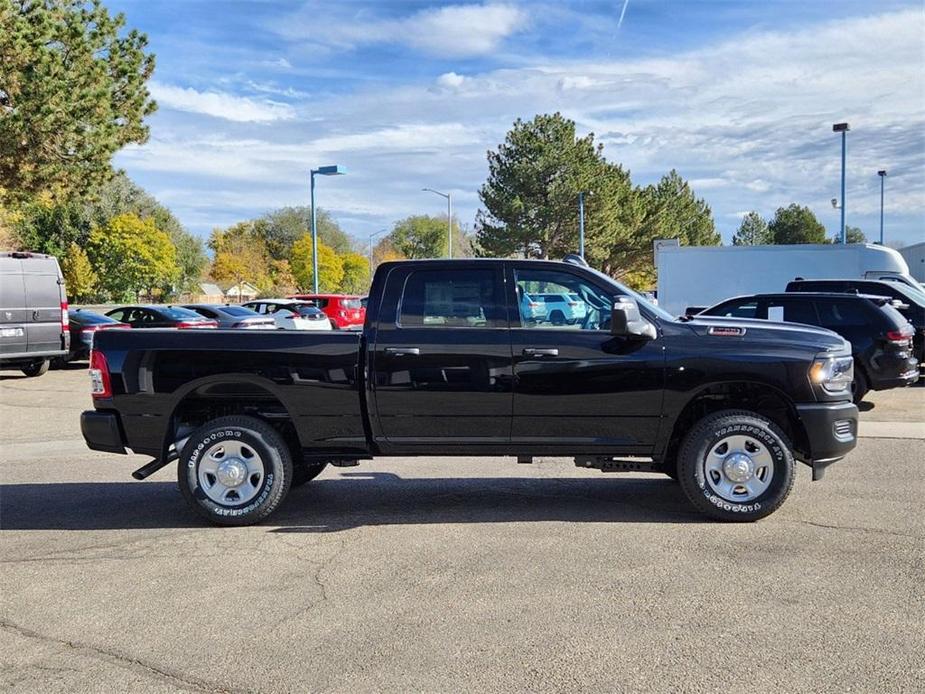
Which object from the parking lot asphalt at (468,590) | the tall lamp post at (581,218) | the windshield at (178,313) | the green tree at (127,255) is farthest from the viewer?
the green tree at (127,255)

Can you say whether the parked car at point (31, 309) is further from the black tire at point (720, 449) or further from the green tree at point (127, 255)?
the green tree at point (127, 255)

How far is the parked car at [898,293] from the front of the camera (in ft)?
43.4

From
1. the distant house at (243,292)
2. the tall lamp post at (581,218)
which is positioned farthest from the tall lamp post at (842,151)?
the distant house at (243,292)

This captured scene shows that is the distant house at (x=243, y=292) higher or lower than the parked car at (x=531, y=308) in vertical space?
higher

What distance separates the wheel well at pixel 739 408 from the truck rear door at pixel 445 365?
135 cm

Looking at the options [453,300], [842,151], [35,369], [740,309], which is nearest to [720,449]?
[453,300]

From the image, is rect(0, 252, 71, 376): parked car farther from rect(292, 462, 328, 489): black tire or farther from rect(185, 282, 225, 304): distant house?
rect(185, 282, 225, 304): distant house

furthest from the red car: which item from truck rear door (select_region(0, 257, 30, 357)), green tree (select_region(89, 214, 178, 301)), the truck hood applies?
green tree (select_region(89, 214, 178, 301))

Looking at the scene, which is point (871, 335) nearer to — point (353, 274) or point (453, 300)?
point (453, 300)

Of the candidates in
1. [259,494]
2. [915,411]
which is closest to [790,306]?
[915,411]

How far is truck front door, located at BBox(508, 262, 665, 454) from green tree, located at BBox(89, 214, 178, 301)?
184 feet

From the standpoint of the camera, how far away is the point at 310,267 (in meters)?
71.1

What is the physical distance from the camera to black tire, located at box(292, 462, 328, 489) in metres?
7.27

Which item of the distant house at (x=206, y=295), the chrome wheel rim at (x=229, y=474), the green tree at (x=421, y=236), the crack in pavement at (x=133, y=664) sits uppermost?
the green tree at (x=421, y=236)
